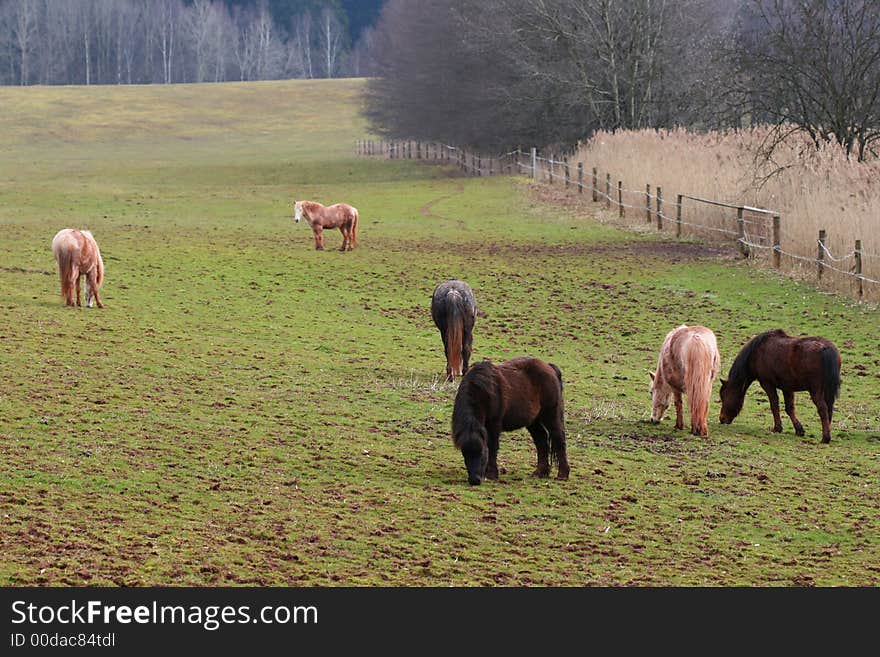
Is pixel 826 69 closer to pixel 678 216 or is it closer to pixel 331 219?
pixel 678 216

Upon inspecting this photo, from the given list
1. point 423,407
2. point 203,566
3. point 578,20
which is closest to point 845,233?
point 423,407

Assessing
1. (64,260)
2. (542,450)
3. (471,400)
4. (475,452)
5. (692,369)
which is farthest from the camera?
(64,260)

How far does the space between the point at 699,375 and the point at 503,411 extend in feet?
9.13

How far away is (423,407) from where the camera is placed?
1209 centimetres

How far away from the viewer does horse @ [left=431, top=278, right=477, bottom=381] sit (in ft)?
44.0

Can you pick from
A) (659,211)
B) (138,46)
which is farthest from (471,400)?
(138,46)

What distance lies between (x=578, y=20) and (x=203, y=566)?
43.5m

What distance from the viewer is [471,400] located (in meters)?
8.73

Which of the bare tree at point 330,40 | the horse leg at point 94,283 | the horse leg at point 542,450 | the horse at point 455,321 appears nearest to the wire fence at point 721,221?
the horse at point 455,321

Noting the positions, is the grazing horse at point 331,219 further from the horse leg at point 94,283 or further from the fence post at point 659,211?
the horse leg at point 94,283

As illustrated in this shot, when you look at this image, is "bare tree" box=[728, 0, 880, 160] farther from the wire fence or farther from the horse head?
the horse head

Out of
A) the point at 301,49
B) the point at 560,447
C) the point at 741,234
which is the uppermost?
the point at 301,49

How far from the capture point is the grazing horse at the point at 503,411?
8.73 metres

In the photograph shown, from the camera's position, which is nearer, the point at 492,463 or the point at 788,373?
→ the point at 492,463
